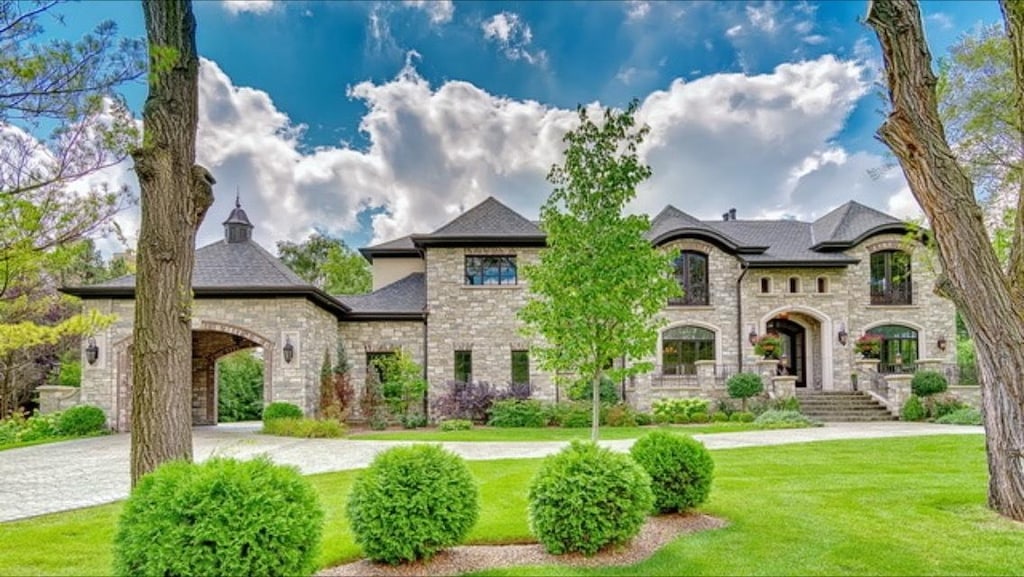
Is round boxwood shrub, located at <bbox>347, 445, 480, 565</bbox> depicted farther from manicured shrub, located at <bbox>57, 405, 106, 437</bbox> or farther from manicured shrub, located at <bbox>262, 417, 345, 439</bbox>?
manicured shrub, located at <bbox>57, 405, 106, 437</bbox>

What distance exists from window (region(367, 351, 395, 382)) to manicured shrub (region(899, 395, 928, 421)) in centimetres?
1491

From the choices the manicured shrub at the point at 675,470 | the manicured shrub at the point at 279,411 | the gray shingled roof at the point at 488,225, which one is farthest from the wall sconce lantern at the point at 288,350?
the manicured shrub at the point at 675,470

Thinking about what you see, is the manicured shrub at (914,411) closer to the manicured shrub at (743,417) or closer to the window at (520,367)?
the manicured shrub at (743,417)

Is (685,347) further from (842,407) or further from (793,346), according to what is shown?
(842,407)

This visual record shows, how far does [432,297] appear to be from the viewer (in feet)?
62.8

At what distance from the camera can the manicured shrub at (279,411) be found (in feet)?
50.3

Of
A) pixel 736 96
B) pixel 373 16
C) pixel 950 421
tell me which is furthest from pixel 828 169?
pixel 373 16

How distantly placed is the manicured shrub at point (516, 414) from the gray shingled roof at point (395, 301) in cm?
383

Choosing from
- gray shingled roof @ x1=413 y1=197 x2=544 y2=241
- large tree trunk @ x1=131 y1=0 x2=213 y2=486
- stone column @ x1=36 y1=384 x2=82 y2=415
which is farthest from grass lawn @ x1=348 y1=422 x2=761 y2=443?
large tree trunk @ x1=131 y1=0 x2=213 y2=486

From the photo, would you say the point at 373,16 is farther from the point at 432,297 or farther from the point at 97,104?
the point at 432,297

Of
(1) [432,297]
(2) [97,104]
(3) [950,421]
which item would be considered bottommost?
(3) [950,421]

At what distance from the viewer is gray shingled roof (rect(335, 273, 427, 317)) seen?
19.1 m

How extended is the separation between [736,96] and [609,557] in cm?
1329

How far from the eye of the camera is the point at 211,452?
7426 mm
